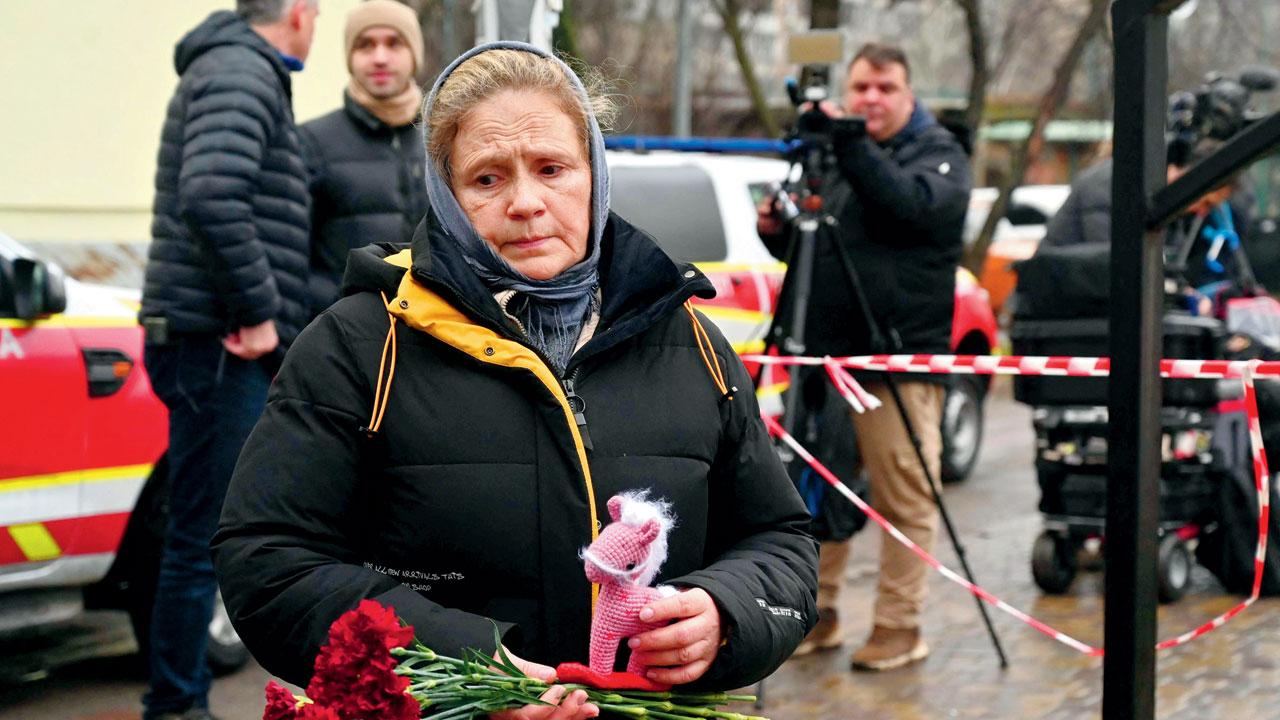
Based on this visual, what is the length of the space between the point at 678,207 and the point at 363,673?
6.63 metres

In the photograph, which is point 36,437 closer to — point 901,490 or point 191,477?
point 191,477

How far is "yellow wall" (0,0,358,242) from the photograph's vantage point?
7086 millimetres

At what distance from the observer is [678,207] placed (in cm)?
840

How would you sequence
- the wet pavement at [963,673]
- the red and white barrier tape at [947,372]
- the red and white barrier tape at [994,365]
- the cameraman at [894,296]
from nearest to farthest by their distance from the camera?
the red and white barrier tape at [994,365]
the red and white barrier tape at [947,372]
the wet pavement at [963,673]
the cameraman at [894,296]

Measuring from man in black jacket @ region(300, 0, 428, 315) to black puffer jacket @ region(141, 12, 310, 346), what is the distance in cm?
45

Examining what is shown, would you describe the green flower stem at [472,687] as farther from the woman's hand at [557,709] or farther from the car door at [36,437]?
the car door at [36,437]

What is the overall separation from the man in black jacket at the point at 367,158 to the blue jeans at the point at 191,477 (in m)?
0.57

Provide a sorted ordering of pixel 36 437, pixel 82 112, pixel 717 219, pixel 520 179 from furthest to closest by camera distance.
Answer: pixel 717 219 < pixel 82 112 < pixel 36 437 < pixel 520 179

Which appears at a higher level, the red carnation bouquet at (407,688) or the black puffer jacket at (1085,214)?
the black puffer jacket at (1085,214)

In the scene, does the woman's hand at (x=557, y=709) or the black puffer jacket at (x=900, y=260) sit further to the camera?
the black puffer jacket at (x=900, y=260)

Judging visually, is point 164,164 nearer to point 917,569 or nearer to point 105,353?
point 105,353

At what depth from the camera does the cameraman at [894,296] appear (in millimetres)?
5898

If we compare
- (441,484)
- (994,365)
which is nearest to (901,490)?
(994,365)

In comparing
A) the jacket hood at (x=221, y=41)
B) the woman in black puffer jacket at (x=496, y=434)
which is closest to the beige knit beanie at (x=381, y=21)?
the jacket hood at (x=221, y=41)
